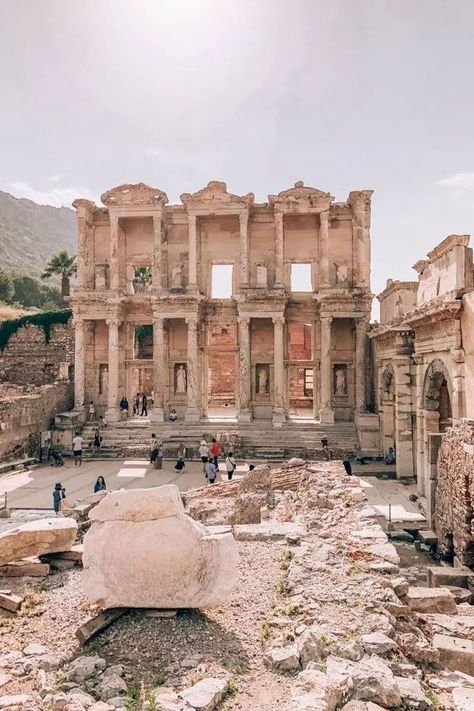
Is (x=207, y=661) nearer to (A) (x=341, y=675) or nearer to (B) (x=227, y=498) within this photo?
(A) (x=341, y=675)

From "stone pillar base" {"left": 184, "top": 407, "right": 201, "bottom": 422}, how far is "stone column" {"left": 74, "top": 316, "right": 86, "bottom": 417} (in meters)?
5.16

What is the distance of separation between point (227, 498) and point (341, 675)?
27.1 ft

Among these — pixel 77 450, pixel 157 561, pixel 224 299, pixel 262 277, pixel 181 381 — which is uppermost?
pixel 262 277

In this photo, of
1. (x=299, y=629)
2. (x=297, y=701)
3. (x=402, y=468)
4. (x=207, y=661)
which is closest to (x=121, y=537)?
(x=207, y=661)

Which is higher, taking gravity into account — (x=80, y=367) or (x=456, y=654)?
(x=80, y=367)

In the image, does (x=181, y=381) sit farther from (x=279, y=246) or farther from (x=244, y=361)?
(x=279, y=246)

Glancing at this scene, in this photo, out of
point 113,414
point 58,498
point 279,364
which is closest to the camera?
point 58,498

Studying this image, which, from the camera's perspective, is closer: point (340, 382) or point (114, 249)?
point (340, 382)

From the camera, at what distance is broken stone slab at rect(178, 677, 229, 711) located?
159 inches

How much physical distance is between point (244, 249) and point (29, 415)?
1233cm

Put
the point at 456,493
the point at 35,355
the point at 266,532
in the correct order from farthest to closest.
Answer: the point at 35,355
the point at 456,493
the point at 266,532

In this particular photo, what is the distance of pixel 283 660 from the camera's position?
4688 millimetres

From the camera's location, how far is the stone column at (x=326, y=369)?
24.3 metres

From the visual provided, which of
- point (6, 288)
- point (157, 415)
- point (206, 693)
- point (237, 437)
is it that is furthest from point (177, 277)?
point (6, 288)
